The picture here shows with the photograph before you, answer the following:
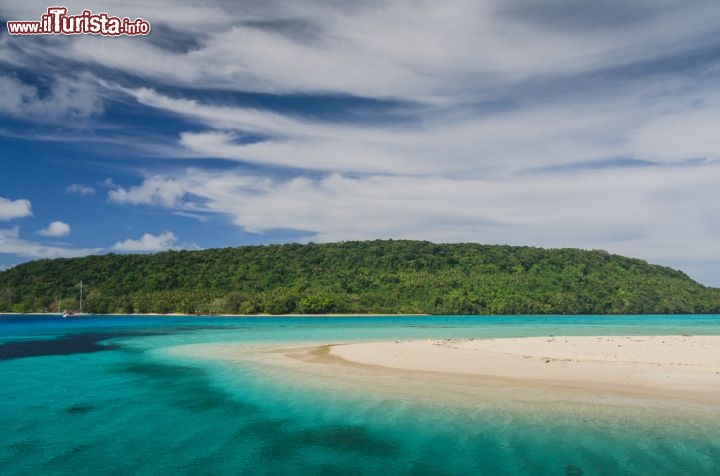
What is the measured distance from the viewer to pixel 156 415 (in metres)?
17.2

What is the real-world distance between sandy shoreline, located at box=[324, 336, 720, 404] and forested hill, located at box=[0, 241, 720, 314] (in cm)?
10520

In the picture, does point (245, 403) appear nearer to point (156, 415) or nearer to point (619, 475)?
point (156, 415)

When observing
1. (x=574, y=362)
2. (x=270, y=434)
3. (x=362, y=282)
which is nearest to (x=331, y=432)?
(x=270, y=434)

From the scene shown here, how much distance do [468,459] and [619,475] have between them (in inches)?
122

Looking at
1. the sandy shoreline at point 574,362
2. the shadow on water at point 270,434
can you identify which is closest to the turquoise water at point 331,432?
the shadow on water at point 270,434

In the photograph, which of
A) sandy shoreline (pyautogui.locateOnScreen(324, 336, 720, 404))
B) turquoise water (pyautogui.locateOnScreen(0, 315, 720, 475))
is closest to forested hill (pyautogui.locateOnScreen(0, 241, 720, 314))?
sandy shoreline (pyautogui.locateOnScreen(324, 336, 720, 404))

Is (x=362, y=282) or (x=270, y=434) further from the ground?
(x=362, y=282)

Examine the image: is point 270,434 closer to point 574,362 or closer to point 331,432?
point 331,432

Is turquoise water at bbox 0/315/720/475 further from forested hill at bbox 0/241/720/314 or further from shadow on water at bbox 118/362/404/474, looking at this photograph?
forested hill at bbox 0/241/720/314

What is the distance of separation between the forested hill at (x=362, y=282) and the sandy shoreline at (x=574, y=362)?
10520 centimetres

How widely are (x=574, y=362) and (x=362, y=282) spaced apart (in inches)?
5082

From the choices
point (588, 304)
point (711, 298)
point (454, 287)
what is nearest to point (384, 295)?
point (454, 287)

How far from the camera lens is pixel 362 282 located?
155000 millimetres

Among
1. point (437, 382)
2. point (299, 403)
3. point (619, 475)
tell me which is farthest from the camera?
point (437, 382)
